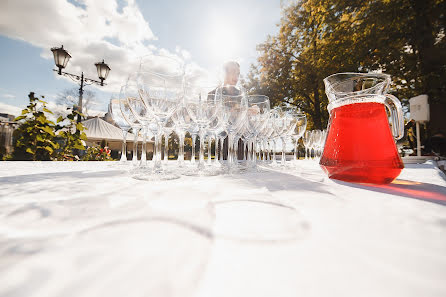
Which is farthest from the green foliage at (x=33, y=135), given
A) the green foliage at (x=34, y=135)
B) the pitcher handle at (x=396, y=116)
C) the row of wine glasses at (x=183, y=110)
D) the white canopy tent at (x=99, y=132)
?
the white canopy tent at (x=99, y=132)

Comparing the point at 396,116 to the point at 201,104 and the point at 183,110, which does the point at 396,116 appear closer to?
the point at 201,104

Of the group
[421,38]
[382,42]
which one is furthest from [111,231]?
[421,38]

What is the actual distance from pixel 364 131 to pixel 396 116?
0.51ft

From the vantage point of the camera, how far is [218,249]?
20cm

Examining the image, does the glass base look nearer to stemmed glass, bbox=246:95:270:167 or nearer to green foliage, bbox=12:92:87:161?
stemmed glass, bbox=246:95:270:167

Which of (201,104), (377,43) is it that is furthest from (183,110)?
(377,43)

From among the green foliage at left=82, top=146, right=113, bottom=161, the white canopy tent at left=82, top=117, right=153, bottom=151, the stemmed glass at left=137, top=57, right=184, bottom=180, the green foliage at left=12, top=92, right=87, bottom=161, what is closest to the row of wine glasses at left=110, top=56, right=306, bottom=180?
the stemmed glass at left=137, top=57, right=184, bottom=180

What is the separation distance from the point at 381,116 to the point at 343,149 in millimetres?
172

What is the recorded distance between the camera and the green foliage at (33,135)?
7.84 ft

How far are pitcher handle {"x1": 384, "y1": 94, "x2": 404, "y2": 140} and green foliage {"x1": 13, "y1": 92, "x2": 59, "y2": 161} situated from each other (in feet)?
11.0

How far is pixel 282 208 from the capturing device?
0.34 metres

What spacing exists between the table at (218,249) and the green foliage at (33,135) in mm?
2843

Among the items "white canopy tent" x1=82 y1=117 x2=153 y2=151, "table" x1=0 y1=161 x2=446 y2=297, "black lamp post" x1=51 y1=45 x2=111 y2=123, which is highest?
"black lamp post" x1=51 y1=45 x2=111 y2=123

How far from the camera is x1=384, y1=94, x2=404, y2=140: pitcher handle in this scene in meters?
0.65
